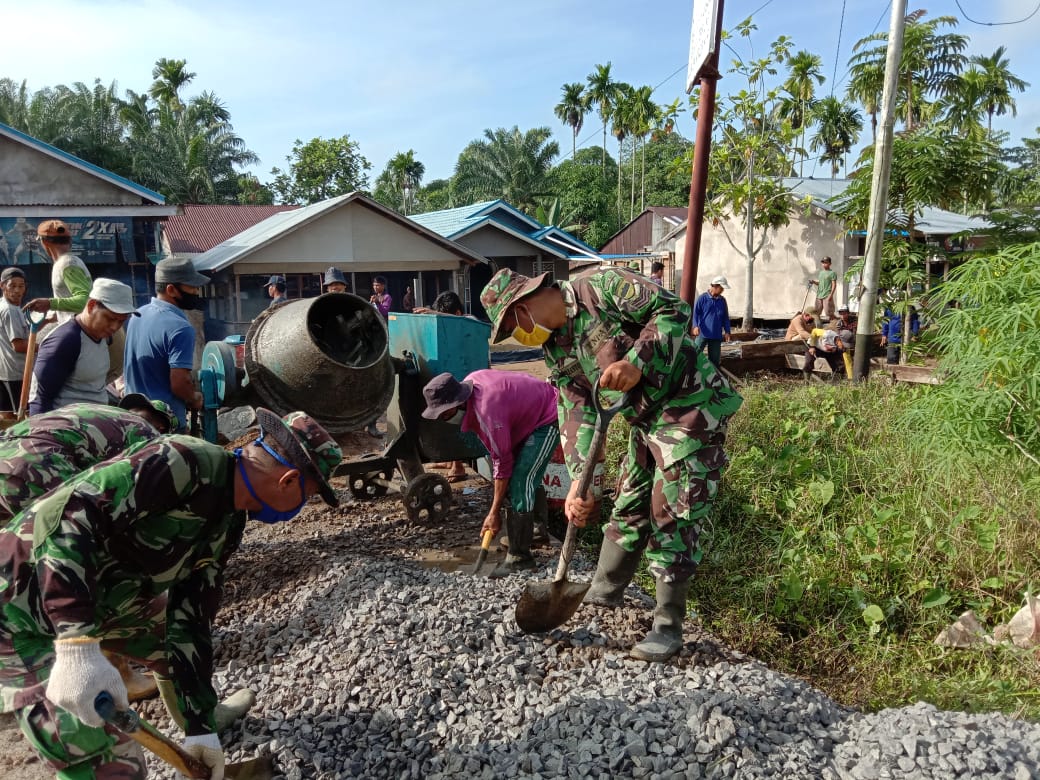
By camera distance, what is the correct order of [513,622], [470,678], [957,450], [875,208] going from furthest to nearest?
[875,208] < [957,450] < [513,622] < [470,678]

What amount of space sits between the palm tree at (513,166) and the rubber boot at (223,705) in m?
34.3

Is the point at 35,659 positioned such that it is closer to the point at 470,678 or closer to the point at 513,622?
the point at 470,678

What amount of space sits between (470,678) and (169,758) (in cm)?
117

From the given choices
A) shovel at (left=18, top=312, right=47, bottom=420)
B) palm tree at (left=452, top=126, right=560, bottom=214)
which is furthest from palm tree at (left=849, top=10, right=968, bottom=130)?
palm tree at (left=452, top=126, right=560, bottom=214)

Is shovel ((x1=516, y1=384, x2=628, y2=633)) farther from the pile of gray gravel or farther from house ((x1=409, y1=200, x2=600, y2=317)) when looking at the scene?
house ((x1=409, y1=200, x2=600, y2=317))

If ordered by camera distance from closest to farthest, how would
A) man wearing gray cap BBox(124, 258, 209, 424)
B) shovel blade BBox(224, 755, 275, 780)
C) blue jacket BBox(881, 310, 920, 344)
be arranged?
1. shovel blade BBox(224, 755, 275, 780)
2. man wearing gray cap BBox(124, 258, 209, 424)
3. blue jacket BBox(881, 310, 920, 344)

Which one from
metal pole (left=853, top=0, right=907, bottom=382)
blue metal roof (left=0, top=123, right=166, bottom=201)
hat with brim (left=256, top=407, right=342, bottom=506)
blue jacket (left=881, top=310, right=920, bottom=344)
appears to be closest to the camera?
hat with brim (left=256, top=407, right=342, bottom=506)

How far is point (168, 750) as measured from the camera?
231 centimetres

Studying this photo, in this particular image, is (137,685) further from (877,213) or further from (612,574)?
(877,213)

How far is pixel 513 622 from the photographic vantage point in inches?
140

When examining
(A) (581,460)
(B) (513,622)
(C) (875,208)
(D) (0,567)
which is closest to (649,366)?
(A) (581,460)

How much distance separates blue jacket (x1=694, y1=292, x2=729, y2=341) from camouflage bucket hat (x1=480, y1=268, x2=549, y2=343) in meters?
7.32

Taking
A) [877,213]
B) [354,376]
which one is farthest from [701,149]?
[877,213]

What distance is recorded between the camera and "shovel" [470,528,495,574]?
4225mm
